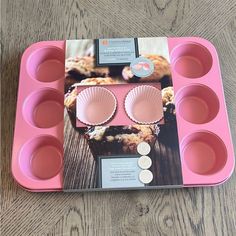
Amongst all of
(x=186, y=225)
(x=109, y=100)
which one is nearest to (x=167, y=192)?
(x=186, y=225)

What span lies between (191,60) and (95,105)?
227 millimetres

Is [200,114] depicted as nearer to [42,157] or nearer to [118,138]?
[118,138]

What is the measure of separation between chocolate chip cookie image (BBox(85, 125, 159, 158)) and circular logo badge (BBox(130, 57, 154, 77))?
110 millimetres

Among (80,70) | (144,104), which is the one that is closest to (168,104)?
(144,104)

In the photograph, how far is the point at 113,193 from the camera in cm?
69

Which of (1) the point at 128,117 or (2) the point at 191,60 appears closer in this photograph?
(1) the point at 128,117

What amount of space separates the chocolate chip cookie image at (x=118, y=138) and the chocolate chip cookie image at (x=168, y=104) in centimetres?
3

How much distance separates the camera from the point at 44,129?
0.70 m

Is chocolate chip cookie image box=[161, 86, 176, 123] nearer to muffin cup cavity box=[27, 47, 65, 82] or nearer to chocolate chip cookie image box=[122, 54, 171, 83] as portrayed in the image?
chocolate chip cookie image box=[122, 54, 171, 83]

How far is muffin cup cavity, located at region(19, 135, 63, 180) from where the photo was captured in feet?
2.28

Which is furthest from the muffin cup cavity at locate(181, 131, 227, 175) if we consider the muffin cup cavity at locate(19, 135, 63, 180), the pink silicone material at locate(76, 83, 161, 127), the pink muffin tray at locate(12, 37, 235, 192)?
the muffin cup cavity at locate(19, 135, 63, 180)

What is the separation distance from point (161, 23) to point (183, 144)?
0.31 meters

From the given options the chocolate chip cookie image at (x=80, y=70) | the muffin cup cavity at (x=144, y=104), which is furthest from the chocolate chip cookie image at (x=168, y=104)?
the chocolate chip cookie image at (x=80, y=70)

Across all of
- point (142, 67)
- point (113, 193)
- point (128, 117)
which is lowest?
point (113, 193)
